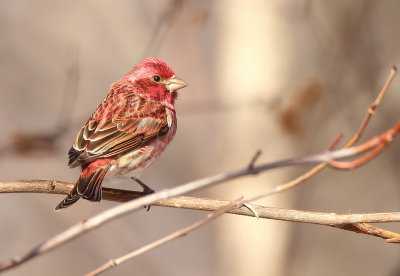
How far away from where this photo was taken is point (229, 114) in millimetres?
8922

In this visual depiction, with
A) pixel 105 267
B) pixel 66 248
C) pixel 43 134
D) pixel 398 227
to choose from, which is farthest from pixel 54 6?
pixel 105 267

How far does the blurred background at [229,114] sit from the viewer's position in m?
8.13

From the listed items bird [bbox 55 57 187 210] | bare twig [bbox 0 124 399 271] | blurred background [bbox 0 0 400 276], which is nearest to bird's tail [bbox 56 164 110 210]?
bird [bbox 55 57 187 210]

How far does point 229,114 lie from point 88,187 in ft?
16.3

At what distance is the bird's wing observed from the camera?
4395 mm

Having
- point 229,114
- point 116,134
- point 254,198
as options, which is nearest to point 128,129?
point 116,134

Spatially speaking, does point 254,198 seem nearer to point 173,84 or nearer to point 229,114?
point 173,84

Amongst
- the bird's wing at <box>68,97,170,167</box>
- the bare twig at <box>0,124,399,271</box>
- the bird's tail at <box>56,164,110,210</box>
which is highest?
the bird's wing at <box>68,97,170,167</box>

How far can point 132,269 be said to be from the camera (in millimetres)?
9281

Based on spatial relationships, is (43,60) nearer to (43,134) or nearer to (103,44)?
(103,44)

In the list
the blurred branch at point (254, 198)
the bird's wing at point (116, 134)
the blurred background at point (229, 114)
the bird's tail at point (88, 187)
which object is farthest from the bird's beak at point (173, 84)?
the blurred background at point (229, 114)

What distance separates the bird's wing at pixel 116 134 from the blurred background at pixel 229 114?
2.22m

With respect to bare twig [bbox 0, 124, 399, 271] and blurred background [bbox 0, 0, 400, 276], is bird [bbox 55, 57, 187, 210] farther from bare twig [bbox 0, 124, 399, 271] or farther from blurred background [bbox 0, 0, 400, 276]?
blurred background [bbox 0, 0, 400, 276]

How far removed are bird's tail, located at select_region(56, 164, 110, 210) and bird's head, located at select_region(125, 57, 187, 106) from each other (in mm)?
779
